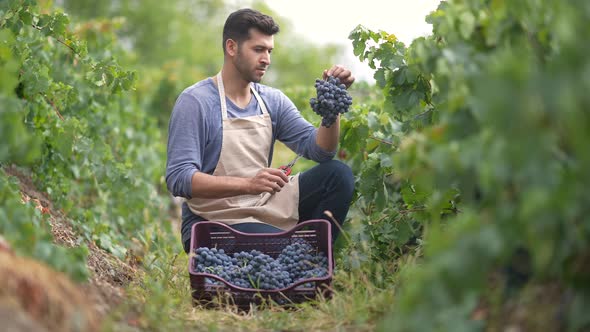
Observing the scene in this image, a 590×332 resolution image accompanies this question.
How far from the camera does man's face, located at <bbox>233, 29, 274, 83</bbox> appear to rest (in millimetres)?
3570

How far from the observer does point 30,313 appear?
2035 millimetres

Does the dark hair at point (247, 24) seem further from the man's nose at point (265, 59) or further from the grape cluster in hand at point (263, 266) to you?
the grape cluster in hand at point (263, 266)

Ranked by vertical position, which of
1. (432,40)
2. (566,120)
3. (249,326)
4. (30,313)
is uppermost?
(432,40)

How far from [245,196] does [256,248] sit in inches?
10.1

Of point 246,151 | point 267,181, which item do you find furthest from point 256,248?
point 246,151

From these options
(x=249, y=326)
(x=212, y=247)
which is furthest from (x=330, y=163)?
(x=249, y=326)

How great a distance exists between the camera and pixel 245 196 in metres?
3.46

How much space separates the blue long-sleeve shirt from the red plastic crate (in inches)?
8.3

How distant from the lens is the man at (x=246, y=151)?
3.28 meters

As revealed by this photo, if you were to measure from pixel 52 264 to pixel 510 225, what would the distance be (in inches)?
49.3

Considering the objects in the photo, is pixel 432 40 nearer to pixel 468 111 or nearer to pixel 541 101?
pixel 468 111

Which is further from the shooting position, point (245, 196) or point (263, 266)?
point (245, 196)

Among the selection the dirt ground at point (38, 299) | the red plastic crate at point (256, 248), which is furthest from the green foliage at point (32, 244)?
the red plastic crate at point (256, 248)

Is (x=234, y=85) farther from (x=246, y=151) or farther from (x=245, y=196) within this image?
(x=245, y=196)
